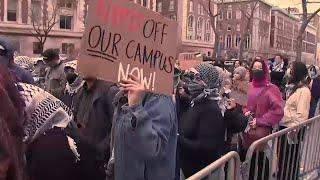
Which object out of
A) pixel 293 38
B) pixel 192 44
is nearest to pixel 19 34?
pixel 192 44

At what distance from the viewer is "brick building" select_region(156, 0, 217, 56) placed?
7244 cm

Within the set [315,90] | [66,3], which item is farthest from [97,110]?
[66,3]

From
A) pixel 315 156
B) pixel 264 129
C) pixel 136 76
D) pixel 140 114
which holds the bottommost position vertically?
pixel 315 156

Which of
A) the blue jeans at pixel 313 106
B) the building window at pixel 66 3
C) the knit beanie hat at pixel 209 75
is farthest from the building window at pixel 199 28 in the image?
the knit beanie hat at pixel 209 75

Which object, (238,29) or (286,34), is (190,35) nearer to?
(238,29)

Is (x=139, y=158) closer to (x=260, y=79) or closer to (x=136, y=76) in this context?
(x=136, y=76)

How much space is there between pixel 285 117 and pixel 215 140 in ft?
6.62

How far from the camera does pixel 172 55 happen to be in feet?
9.25

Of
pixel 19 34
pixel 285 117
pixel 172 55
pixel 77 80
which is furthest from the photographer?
pixel 19 34

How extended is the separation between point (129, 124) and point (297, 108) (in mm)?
3350

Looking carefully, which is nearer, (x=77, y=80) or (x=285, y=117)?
(x=77, y=80)

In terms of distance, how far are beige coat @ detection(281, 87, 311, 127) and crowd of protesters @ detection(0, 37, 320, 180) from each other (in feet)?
0.03

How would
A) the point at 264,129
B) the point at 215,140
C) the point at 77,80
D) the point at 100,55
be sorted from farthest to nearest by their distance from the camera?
the point at 264,129 < the point at 77,80 < the point at 215,140 < the point at 100,55

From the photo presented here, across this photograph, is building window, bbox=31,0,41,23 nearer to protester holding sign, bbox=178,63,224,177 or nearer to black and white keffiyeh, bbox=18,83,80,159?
protester holding sign, bbox=178,63,224,177
